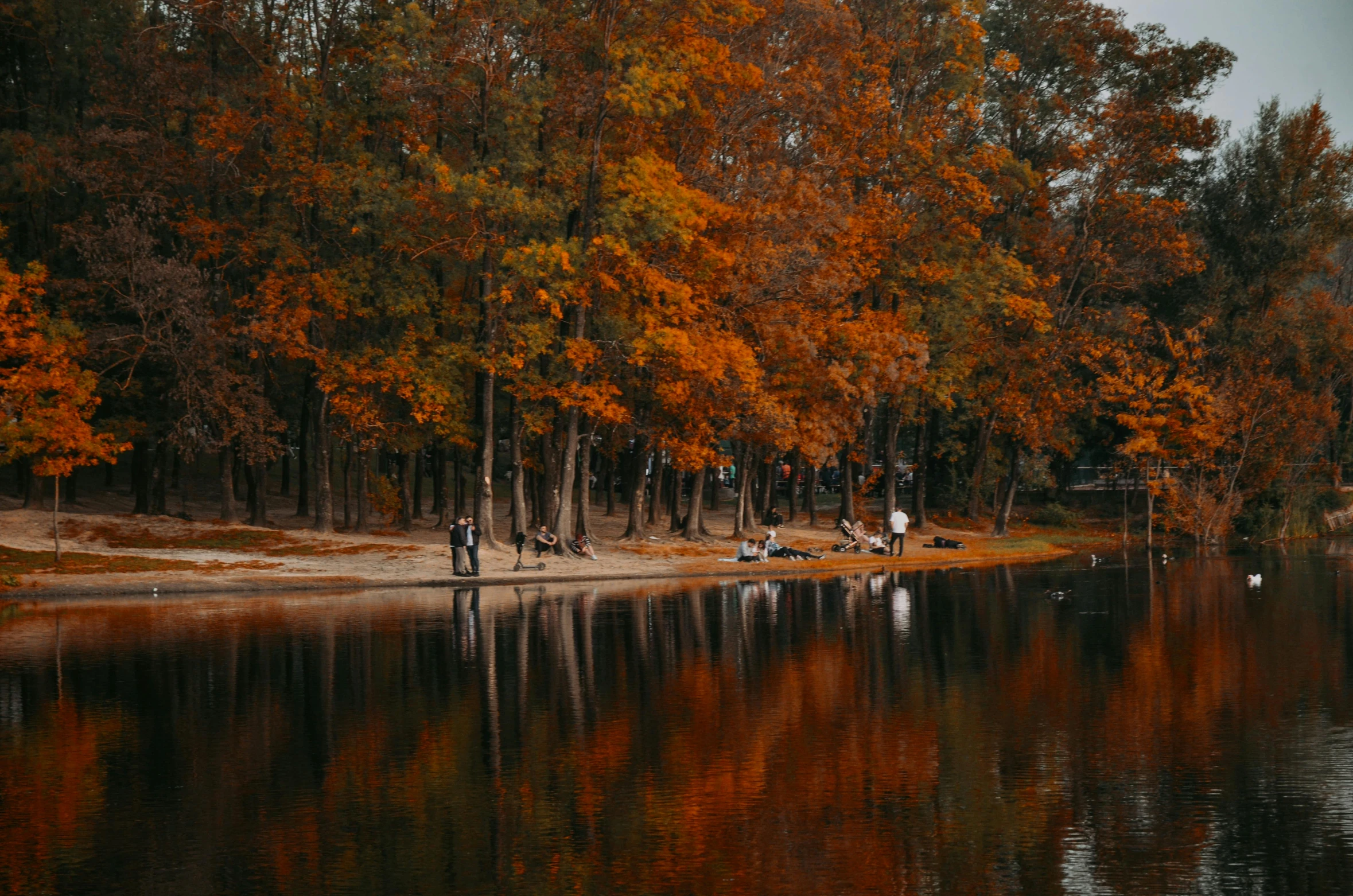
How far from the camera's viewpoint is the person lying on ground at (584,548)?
139ft

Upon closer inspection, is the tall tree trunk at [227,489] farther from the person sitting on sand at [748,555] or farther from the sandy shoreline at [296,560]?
the person sitting on sand at [748,555]

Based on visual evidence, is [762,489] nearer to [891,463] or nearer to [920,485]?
[920,485]

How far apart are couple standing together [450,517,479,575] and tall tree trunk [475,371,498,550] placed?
16.2 feet

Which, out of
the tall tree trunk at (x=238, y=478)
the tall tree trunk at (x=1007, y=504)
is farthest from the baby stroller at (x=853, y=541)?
the tall tree trunk at (x=238, y=478)

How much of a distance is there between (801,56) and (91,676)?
1377 inches

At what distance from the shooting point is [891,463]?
54312mm

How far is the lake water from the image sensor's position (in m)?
9.39

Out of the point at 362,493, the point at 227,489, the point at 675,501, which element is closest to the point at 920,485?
the point at 675,501

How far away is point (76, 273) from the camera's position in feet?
153

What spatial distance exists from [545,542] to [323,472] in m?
9.35

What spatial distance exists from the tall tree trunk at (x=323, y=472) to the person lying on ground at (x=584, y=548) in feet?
28.9

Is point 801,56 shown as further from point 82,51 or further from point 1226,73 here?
point 82,51

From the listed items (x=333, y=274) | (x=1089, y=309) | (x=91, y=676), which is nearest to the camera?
(x=91, y=676)

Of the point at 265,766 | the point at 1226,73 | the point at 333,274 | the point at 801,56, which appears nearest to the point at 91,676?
the point at 265,766
